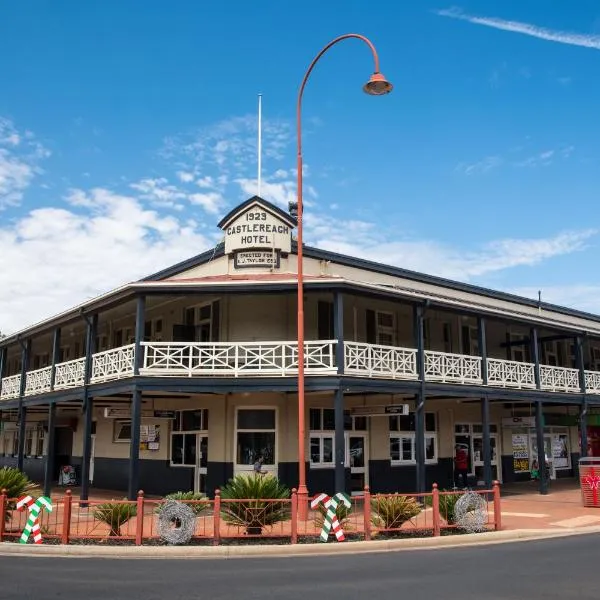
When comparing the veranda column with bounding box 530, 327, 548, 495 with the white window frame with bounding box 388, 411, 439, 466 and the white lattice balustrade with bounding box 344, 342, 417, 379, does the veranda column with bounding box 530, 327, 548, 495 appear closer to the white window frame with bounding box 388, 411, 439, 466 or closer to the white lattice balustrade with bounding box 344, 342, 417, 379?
the white window frame with bounding box 388, 411, 439, 466

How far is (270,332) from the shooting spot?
20656mm

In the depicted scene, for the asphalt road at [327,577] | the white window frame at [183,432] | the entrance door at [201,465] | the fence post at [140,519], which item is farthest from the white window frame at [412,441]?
the fence post at [140,519]

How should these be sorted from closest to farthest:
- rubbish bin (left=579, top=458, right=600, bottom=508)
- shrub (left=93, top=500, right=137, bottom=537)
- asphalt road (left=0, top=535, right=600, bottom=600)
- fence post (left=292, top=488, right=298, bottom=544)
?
asphalt road (left=0, top=535, right=600, bottom=600) < fence post (left=292, top=488, right=298, bottom=544) < shrub (left=93, top=500, right=137, bottom=537) < rubbish bin (left=579, top=458, right=600, bottom=508)

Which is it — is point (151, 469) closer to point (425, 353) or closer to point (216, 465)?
point (216, 465)

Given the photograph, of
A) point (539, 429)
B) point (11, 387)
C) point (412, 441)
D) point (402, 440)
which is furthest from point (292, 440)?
point (11, 387)

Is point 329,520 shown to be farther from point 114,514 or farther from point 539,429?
point 539,429

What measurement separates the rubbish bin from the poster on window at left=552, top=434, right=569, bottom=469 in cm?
1191

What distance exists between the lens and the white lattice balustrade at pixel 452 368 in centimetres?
2053

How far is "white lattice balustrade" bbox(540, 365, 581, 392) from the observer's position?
80.6 ft

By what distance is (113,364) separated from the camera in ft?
64.9

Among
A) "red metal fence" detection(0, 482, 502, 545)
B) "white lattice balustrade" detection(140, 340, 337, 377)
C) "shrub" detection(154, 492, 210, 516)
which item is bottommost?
"red metal fence" detection(0, 482, 502, 545)

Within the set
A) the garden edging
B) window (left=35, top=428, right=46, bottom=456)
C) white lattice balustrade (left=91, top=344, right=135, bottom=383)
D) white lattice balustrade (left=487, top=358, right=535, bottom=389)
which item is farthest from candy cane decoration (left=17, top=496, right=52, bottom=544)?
window (left=35, top=428, right=46, bottom=456)

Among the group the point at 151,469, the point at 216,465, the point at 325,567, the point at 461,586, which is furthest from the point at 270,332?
the point at 461,586

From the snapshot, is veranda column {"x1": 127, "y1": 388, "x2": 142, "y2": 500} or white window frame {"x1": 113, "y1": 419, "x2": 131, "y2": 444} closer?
veranda column {"x1": 127, "y1": 388, "x2": 142, "y2": 500}
